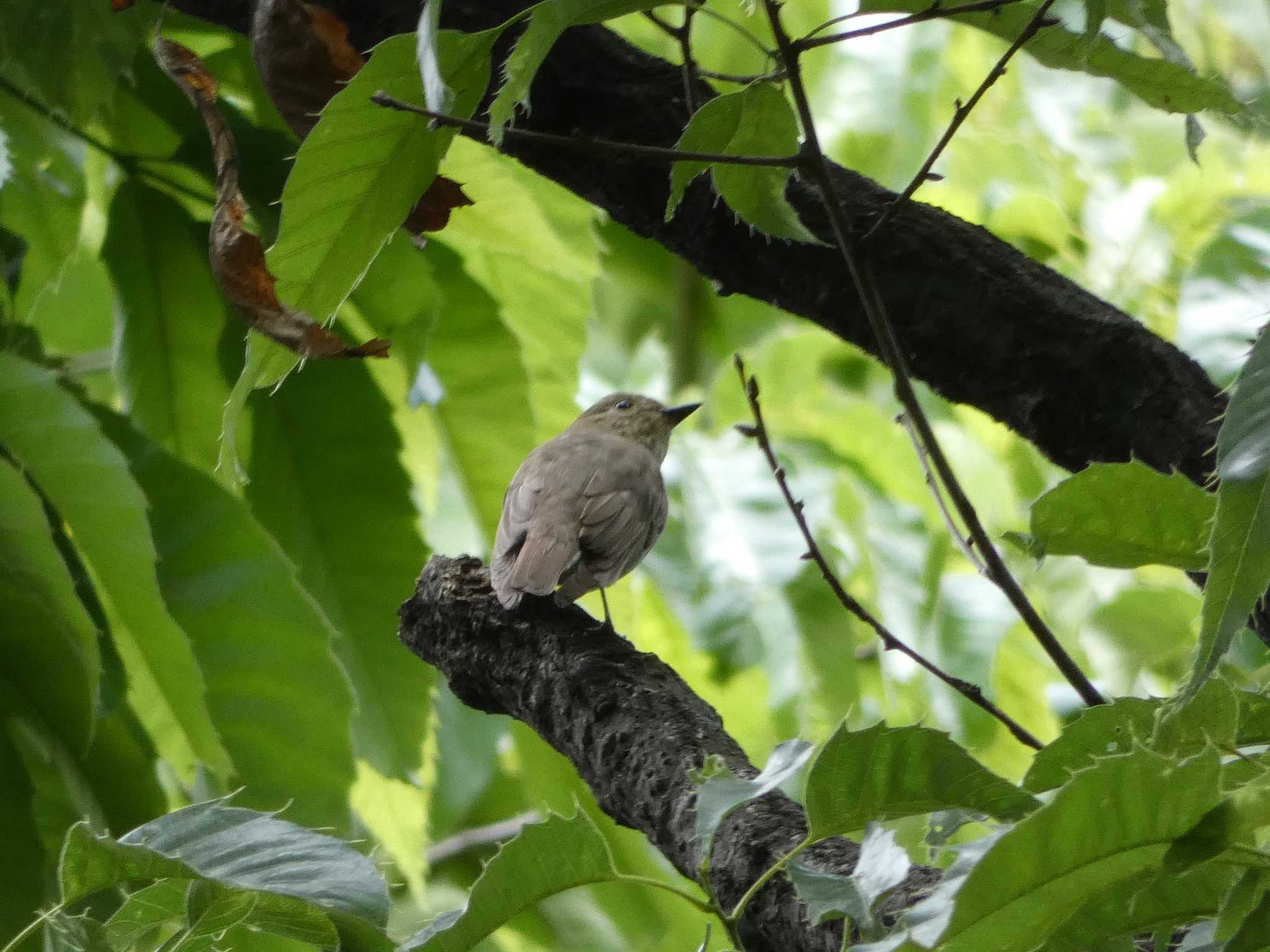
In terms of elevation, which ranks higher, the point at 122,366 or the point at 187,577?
the point at 122,366

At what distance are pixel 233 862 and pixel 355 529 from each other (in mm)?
1462

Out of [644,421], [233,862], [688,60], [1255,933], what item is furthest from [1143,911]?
[644,421]

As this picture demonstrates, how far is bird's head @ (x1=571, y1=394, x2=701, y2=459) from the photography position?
4.15 m

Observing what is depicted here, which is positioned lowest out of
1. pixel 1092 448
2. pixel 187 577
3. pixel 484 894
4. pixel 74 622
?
pixel 484 894

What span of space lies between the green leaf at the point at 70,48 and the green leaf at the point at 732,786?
4.96 ft

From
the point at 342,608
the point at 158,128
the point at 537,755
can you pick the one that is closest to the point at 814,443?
the point at 537,755

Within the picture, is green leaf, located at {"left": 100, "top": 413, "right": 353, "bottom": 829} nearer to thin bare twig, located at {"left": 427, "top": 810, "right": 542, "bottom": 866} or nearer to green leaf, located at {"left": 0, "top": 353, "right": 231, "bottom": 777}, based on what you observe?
green leaf, located at {"left": 0, "top": 353, "right": 231, "bottom": 777}

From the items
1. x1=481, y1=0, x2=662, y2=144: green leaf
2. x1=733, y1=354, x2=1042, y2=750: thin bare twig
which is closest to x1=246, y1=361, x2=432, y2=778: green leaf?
x1=733, y1=354, x2=1042, y2=750: thin bare twig

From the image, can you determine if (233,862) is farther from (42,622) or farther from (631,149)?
(42,622)

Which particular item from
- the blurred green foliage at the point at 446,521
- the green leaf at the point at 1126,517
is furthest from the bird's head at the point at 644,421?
the green leaf at the point at 1126,517

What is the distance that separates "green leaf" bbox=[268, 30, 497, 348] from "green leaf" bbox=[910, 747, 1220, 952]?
84 centimetres

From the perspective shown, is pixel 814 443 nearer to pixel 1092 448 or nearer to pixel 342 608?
pixel 342 608

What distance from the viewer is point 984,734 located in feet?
11.4

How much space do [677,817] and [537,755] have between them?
158 centimetres
